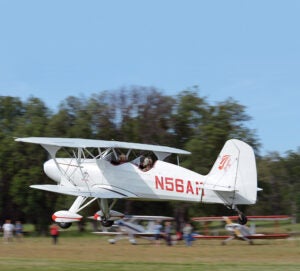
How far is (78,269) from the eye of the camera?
490 inches

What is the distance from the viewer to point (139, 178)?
20.1 metres

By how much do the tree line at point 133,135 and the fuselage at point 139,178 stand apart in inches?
450

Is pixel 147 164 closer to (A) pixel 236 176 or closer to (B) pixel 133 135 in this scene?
(A) pixel 236 176

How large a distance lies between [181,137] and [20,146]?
393 inches

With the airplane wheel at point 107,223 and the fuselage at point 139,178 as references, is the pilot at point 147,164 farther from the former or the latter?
the airplane wheel at point 107,223

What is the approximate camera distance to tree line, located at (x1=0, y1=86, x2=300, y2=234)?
32.9 m

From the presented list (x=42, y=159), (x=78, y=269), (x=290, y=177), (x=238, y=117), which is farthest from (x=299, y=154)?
(x=78, y=269)

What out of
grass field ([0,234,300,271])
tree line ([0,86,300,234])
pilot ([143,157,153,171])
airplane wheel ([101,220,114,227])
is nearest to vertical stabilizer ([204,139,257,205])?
Answer: grass field ([0,234,300,271])

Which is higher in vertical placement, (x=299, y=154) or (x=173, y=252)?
(x=299, y=154)

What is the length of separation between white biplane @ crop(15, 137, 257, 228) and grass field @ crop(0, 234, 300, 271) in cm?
155

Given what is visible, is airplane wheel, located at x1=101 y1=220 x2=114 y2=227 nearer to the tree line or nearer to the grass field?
the grass field

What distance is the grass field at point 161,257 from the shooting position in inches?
511

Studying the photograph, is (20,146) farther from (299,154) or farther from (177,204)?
(299,154)

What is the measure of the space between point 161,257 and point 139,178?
16.1 feet
